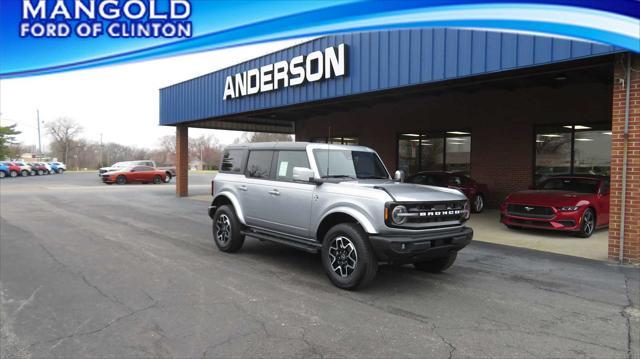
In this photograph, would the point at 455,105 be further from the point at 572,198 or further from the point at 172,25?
the point at 172,25

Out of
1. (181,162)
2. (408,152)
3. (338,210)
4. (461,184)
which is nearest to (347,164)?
(338,210)

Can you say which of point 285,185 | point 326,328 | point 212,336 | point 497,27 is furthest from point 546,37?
point 212,336

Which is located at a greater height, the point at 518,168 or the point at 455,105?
the point at 455,105

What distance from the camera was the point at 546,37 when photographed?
7590mm

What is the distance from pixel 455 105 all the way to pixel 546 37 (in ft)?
29.3

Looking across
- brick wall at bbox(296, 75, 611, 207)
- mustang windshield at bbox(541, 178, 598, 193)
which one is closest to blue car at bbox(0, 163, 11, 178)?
brick wall at bbox(296, 75, 611, 207)

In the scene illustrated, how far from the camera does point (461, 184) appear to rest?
14359mm

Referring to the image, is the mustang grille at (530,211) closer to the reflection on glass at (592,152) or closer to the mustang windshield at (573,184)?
the mustang windshield at (573,184)

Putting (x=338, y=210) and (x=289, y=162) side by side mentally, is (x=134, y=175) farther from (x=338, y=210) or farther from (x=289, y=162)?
(x=338, y=210)

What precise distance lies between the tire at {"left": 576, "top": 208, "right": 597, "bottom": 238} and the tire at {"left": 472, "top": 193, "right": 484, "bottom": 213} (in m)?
4.51

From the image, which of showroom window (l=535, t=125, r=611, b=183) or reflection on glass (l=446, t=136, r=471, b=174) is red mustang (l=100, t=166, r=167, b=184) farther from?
showroom window (l=535, t=125, r=611, b=183)

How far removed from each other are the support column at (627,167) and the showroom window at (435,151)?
9.18 m

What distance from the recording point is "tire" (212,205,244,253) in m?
7.42

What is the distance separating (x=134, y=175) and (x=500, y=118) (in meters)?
25.9
